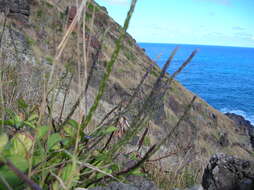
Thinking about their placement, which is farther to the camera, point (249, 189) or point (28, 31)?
point (28, 31)

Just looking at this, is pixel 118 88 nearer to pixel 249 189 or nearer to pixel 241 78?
pixel 249 189

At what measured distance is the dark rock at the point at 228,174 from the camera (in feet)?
8.71

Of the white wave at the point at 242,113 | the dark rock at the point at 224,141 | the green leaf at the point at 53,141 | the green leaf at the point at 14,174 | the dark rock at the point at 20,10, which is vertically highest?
the white wave at the point at 242,113

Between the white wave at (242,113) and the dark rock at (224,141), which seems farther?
the white wave at (242,113)

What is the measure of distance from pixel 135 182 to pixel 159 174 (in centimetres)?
87

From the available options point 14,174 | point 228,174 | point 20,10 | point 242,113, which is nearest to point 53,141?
point 14,174

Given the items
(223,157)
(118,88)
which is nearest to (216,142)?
(118,88)

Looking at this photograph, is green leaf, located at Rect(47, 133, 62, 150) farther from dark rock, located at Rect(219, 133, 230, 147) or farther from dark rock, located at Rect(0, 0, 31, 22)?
dark rock, located at Rect(219, 133, 230, 147)

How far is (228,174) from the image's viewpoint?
2863 mm

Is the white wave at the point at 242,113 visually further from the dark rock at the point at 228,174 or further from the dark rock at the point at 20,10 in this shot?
the dark rock at the point at 228,174

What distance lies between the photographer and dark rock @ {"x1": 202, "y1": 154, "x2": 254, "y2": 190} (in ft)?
8.71

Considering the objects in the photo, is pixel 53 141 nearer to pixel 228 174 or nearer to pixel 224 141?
pixel 228 174

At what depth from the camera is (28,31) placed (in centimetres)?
1631

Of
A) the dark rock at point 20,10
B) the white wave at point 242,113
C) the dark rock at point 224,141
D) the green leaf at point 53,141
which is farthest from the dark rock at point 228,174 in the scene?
the white wave at point 242,113
